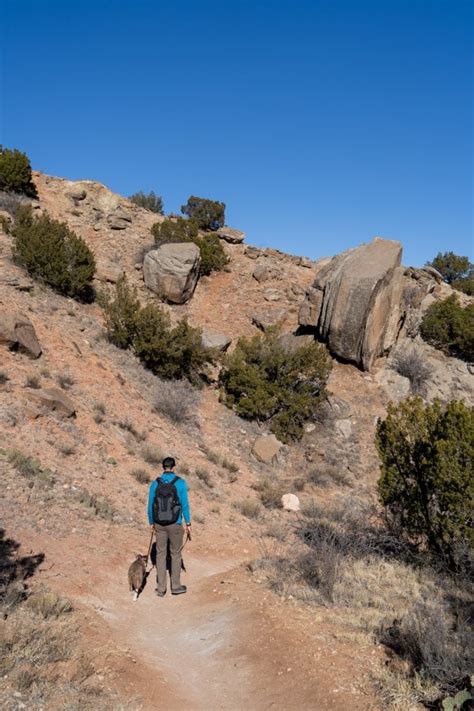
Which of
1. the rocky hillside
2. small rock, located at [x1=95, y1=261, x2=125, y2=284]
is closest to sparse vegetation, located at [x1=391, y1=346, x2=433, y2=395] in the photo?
the rocky hillside

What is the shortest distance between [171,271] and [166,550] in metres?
17.3

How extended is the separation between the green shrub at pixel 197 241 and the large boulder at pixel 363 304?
7.17 m

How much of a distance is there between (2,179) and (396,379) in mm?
21901

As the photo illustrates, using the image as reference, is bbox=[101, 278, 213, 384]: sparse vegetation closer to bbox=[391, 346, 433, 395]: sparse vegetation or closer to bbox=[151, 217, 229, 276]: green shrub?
bbox=[151, 217, 229, 276]: green shrub

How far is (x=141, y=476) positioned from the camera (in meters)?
11.7

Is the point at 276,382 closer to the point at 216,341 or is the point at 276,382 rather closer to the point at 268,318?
the point at 216,341

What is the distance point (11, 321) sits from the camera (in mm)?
13930

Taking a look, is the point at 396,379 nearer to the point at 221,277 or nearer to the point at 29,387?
the point at 221,277

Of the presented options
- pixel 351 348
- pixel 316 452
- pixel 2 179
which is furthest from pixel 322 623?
pixel 2 179

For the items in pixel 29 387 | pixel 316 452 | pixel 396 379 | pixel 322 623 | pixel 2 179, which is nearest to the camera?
pixel 322 623

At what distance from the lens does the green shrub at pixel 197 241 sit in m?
26.0

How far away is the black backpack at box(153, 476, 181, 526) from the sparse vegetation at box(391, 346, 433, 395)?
1507cm

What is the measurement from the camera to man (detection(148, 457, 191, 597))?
7.37m

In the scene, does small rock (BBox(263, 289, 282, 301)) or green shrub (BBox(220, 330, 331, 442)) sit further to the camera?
small rock (BBox(263, 289, 282, 301))
